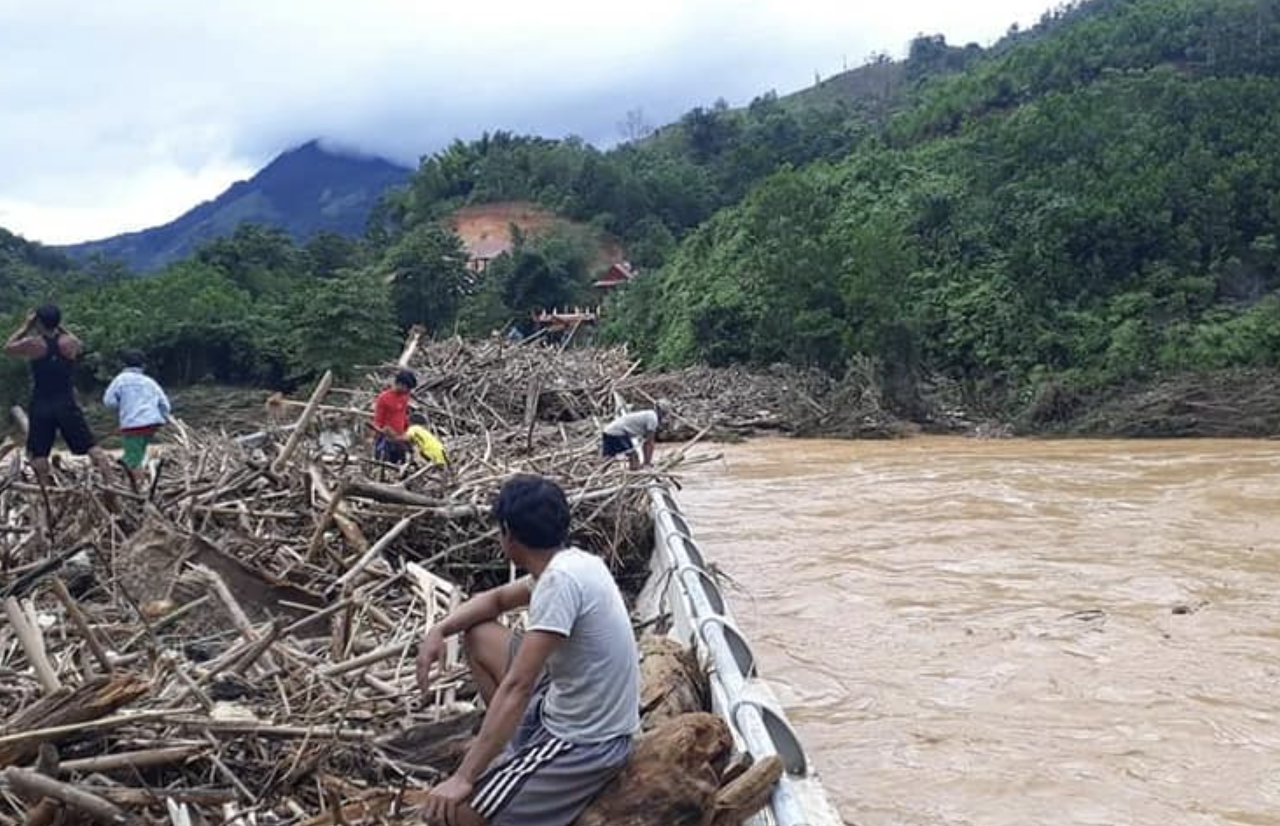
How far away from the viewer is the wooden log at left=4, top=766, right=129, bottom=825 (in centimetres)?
309

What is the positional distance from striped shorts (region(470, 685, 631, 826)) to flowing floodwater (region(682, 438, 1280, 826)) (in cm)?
193

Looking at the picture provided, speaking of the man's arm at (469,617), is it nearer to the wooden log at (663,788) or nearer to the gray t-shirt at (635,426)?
the wooden log at (663,788)

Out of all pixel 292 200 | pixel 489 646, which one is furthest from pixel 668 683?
pixel 292 200

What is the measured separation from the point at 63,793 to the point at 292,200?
152m

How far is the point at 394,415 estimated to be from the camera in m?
9.05

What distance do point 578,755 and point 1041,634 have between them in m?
4.95

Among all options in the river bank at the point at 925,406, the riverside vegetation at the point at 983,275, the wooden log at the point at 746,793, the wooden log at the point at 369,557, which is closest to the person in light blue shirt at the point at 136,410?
the wooden log at the point at 369,557

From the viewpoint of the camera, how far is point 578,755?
10.3 feet

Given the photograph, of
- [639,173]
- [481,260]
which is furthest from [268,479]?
[639,173]

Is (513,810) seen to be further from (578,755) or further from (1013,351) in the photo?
(1013,351)

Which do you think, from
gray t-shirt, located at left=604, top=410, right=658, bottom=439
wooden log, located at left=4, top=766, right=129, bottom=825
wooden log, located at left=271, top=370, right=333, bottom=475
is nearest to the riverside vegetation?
gray t-shirt, located at left=604, top=410, right=658, bottom=439

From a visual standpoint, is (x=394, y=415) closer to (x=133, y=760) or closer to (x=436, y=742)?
(x=436, y=742)

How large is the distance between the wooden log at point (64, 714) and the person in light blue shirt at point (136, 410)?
4.88 metres

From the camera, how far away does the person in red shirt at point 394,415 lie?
28.8 feet
